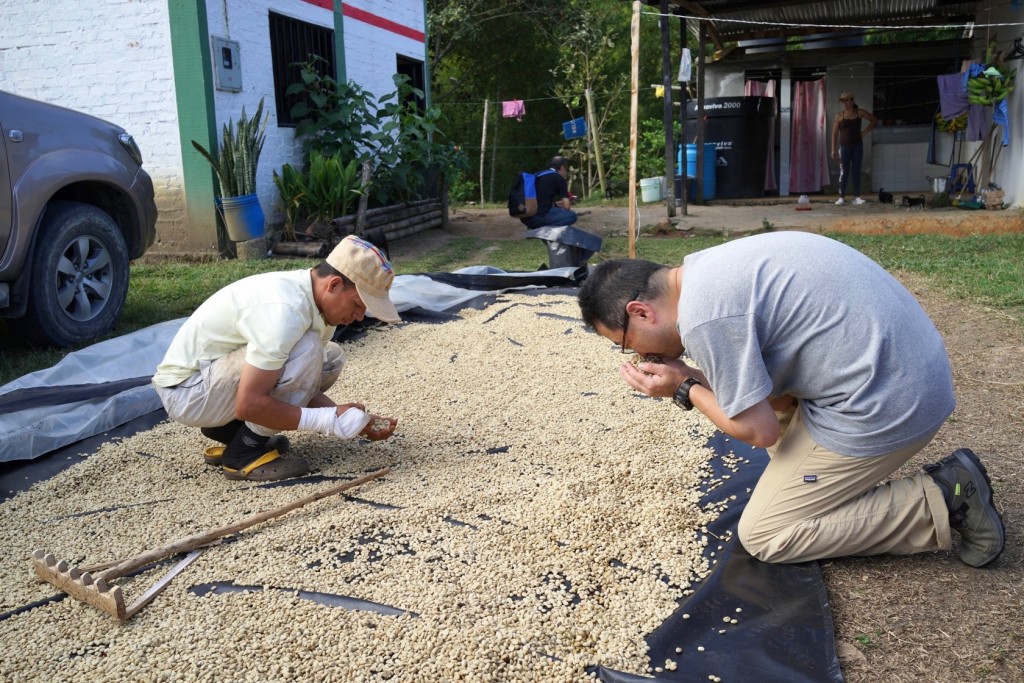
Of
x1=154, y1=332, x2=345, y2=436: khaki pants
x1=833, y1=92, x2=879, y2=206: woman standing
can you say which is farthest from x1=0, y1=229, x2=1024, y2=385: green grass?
x1=833, y1=92, x2=879, y2=206: woman standing

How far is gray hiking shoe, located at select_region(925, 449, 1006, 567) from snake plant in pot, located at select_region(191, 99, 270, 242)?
6.13 metres

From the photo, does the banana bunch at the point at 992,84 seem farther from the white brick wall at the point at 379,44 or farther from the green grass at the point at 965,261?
the white brick wall at the point at 379,44

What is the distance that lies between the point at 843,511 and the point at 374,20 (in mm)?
8862

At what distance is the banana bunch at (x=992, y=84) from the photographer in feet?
32.3

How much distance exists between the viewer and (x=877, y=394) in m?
2.04

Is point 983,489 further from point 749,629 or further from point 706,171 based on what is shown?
point 706,171

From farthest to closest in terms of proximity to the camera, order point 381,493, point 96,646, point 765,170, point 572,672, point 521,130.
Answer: point 521,130
point 765,170
point 381,493
point 96,646
point 572,672

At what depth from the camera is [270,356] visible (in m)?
2.57

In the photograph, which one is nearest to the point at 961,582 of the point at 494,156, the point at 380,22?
the point at 380,22

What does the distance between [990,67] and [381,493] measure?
32.5 feet

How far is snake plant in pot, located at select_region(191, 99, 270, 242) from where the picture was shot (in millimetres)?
7148

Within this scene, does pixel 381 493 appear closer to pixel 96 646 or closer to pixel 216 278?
pixel 96 646

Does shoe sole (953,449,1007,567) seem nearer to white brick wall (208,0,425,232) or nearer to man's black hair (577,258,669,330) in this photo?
man's black hair (577,258,669,330)

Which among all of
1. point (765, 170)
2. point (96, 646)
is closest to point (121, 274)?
point (96, 646)
